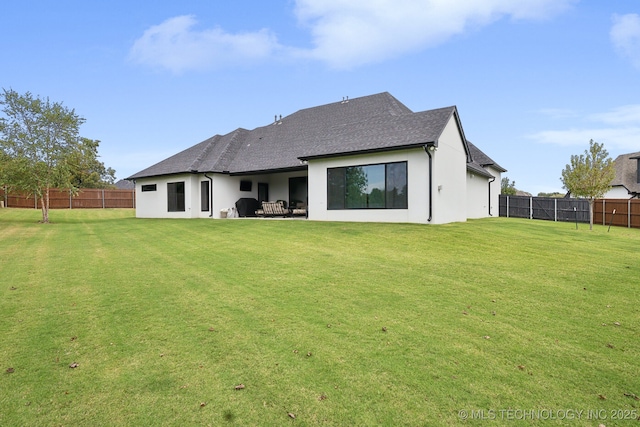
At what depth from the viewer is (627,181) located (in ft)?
90.8

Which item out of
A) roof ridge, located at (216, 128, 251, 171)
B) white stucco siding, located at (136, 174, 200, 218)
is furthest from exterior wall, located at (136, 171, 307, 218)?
roof ridge, located at (216, 128, 251, 171)

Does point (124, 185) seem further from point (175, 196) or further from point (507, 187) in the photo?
point (507, 187)

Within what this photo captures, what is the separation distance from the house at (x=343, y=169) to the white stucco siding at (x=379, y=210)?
38mm

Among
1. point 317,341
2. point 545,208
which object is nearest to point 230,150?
point 317,341

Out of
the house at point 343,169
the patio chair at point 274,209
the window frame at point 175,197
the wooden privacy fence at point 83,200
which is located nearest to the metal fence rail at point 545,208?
the house at point 343,169

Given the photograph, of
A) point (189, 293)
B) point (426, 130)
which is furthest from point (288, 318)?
point (426, 130)

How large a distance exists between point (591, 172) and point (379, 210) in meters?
10.1

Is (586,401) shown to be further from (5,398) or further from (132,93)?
(132,93)

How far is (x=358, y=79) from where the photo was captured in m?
23.6

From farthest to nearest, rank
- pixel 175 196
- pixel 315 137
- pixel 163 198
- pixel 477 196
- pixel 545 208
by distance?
pixel 545 208 → pixel 477 196 → pixel 163 198 → pixel 175 196 → pixel 315 137

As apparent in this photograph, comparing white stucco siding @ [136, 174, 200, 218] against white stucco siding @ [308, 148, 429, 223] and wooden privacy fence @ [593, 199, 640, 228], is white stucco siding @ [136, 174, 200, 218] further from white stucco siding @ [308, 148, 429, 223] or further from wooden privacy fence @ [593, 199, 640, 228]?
wooden privacy fence @ [593, 199, 640, 228]

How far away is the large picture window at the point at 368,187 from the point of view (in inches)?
524

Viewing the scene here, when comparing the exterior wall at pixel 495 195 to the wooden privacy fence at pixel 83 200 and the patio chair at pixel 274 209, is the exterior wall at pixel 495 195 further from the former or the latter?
the wooden privacy fence at pixel 83 200

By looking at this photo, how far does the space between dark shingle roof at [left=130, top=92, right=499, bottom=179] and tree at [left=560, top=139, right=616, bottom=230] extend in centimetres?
659
